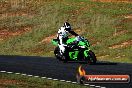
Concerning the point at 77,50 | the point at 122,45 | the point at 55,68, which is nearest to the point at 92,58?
the point at 77,50

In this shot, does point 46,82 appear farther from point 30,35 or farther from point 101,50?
point 30,35

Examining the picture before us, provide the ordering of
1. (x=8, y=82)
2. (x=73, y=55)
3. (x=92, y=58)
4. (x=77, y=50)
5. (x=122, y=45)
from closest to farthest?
(x=8, y=82), (x=92, y=58), (x=77, y=50), (x=73, y=55), (x=122, y=45)

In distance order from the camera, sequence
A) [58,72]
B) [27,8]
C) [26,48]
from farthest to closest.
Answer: [27,8] → [26,48] → [58,72]

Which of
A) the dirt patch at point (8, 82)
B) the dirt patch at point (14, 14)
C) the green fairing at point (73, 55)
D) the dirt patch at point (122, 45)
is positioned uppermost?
the dirt patch at point (14, 14)

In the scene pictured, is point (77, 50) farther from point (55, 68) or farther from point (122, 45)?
point (122, 45)

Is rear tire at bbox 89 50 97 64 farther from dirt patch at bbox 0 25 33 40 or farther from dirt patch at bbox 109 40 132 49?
dirt patch at bbox 0 25 33 40

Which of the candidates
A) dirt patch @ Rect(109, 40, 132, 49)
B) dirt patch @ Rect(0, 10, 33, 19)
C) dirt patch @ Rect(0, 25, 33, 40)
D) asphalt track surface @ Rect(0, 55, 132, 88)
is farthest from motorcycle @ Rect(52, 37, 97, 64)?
dirt patch @ Rect(0, 10, 33, 19)

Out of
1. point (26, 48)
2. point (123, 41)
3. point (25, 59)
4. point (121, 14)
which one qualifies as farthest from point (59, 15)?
point (25, 59)

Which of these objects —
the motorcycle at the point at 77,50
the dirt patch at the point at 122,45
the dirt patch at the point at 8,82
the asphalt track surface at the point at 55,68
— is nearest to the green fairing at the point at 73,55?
the motorcycle at the point at 77,50

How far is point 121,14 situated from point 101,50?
11.8m

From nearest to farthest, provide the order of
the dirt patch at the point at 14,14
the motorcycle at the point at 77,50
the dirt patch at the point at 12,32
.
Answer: the motorcycle at the point at 77,50 < the dirt patch at the point at 12,32 < the dirt patch at the point at 14,14

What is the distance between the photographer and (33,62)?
2616 cm

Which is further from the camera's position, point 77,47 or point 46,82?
point 77,47

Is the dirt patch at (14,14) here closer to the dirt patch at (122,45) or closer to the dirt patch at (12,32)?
the dirt patch at (12,32)
